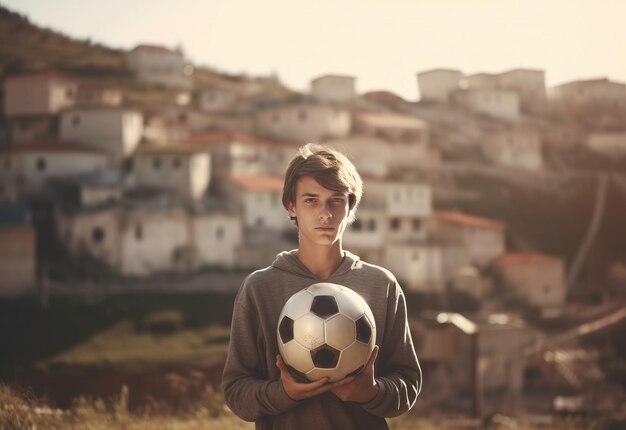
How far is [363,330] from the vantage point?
413 cm

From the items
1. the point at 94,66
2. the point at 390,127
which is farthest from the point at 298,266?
the point at 94,66

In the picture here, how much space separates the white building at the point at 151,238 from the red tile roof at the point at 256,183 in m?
2.19

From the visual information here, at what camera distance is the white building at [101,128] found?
41.3 m

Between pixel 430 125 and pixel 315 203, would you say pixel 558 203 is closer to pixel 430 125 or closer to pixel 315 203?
pixel 430 125

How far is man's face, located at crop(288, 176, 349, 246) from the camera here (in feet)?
14.1

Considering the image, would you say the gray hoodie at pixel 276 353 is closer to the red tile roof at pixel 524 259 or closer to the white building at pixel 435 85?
the red tile roof at pixel 524 259

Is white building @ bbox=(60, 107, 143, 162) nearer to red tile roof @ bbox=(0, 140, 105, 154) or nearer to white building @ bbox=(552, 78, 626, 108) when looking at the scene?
red tile roof @ bbox=(0, 140, 105, 154)

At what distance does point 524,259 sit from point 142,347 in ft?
83.4

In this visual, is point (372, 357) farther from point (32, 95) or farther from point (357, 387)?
point (32, 95)

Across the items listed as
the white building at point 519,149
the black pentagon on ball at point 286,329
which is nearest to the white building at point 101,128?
the white building at point 519,149

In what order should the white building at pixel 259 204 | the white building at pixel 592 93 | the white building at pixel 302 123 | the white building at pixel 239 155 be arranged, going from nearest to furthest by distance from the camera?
the white building at pixel 259 204
the white building at pixel 592 93
the white building at pixel 239 155
the white building at pixel 302 123

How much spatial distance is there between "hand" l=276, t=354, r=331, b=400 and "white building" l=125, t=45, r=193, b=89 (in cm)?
5853

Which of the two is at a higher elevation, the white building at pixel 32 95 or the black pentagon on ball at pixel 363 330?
the white building at pixel 32 95

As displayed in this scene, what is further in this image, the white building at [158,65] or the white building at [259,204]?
the white building at [158,65]
